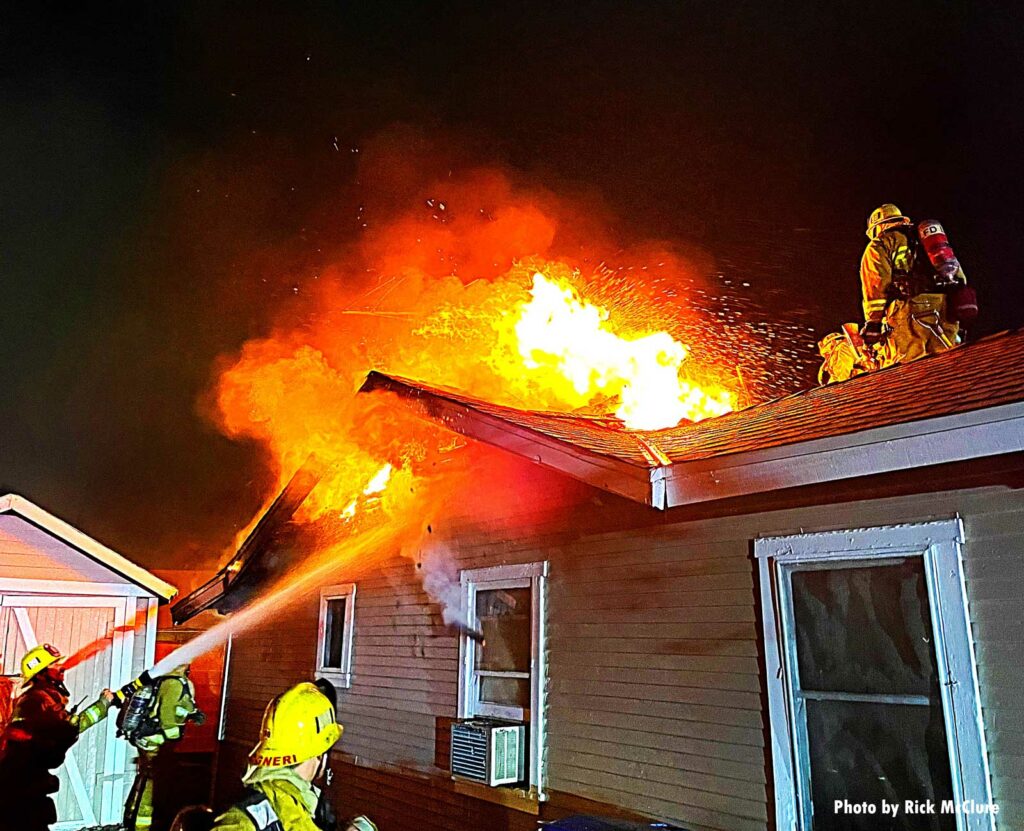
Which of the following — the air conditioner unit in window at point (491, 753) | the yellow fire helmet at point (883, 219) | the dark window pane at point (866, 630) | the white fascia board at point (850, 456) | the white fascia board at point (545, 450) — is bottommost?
the air conditioner unit in window at point (491, 753)

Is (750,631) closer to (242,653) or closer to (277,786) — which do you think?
(277,786)

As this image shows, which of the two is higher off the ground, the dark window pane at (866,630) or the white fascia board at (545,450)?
the white fascia board at (545,450)

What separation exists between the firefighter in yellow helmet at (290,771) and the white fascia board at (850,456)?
264 centimetres

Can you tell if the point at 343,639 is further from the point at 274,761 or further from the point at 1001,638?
the point at 1001,638

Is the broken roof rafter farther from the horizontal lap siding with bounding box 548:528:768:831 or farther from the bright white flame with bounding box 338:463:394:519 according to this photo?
the bright white flame with bounding box 338:463:394:519

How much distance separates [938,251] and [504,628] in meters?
6.84

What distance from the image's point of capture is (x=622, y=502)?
6273 mm

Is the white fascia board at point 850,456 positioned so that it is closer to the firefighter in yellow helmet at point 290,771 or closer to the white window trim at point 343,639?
the firefighter in yellow helmet at point 290,771

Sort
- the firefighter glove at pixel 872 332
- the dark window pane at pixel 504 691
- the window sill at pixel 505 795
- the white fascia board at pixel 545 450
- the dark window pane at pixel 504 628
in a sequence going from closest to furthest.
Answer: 1. the white fascia board at pixel 545 450
2. the window sill at pixel 505 795
3. the dark window pane at pixel 504 691
4. the dark window pane at pixel 504 628
5. the firefighter glove at pixel 872 332

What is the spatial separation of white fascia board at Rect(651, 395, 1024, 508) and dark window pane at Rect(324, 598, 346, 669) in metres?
5.96

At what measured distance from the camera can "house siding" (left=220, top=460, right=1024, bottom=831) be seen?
4229 mm

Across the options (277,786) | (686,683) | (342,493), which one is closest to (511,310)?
(342,493)

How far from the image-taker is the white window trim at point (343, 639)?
9.29m

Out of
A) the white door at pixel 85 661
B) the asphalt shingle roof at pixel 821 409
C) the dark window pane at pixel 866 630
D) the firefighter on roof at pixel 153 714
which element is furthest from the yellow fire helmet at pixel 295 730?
the white door at pixel 85 661
